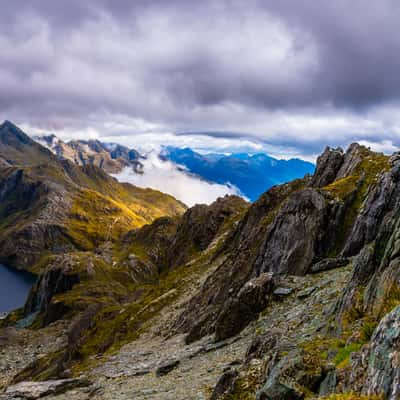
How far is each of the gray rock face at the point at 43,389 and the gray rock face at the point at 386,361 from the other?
114ft

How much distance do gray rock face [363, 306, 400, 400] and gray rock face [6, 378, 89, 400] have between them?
34839 millimetres

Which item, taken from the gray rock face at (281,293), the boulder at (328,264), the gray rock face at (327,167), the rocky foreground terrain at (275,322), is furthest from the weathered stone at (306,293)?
the gray rock face at (327,167)

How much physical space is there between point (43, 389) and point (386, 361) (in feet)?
135

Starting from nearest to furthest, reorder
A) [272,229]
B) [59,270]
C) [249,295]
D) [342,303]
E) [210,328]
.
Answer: [342,303]
[249,295]
[210,328]
[272,229]
[59,270]

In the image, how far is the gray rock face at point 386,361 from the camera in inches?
465

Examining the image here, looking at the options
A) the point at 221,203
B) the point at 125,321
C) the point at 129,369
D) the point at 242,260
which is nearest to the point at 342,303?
the point at 129,369

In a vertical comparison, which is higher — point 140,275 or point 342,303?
point 342,303

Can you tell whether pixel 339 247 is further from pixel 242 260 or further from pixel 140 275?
pixel 140 275

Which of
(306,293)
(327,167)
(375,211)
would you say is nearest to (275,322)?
(306,293)

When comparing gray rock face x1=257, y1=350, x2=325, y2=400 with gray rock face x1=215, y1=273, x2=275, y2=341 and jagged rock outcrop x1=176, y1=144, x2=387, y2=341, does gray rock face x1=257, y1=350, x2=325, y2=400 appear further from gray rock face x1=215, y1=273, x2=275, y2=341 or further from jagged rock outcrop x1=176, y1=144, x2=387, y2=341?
jagged rock outcrop x1=176, y1=144, x2=387, y2=341

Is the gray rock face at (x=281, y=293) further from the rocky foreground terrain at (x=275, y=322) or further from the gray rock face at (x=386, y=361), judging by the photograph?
the gray rock face at (x=386, y=361)

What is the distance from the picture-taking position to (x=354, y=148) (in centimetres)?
7388

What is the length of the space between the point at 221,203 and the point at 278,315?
4839 inches

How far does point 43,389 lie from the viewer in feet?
140
